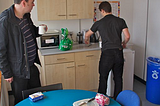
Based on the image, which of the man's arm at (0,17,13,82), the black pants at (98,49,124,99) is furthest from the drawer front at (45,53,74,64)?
the man's arm at (0,17,13,82)

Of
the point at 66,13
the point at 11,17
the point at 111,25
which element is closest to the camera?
the point at 11,17

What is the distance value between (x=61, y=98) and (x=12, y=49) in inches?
31.4

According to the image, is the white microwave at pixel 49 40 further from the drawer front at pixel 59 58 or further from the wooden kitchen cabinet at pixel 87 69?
the wooden kitchen cabinet at pixel 87 69

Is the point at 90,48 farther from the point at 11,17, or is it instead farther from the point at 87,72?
the point at 11,17

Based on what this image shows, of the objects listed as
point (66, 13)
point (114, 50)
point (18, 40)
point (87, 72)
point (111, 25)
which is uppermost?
point (66, 13)

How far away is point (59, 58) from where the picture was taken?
3193mm

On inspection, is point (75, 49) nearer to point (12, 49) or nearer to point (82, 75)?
point (82, 75)

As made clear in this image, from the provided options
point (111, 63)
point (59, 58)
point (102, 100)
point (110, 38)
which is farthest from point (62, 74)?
point (102, 100)

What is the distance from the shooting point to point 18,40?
2174mm

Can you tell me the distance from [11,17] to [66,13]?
1.35 meters

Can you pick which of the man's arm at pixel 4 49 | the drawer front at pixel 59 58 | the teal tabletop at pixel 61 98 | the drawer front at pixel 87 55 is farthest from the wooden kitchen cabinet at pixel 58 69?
the teal tabletop at pixel 61 98

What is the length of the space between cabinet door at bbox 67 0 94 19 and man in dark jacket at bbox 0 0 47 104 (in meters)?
1.10

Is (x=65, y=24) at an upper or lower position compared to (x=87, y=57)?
upper

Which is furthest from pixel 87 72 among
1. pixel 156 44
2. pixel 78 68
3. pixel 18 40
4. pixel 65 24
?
pixel 18 40
